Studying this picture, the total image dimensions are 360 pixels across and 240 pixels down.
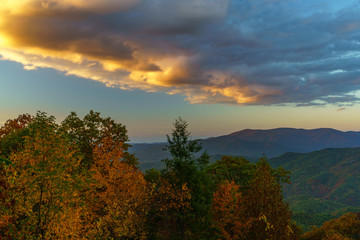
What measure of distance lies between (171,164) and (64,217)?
1645 cm

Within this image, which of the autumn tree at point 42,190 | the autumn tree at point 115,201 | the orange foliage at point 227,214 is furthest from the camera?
the orange foliage at point 227,214

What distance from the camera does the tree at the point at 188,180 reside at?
106 ft

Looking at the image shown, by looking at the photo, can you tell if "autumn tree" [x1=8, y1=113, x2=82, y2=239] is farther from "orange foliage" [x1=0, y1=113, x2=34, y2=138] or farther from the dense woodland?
"orange foliage" [x1=0, y1=113, x2=34, y2=138]

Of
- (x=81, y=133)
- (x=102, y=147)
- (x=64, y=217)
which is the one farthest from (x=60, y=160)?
(x=81, y=133)

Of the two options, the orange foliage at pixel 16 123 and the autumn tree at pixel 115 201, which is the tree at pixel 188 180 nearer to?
the autumn tree at pixel 115 201

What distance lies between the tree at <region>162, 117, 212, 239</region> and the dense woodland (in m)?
0.13

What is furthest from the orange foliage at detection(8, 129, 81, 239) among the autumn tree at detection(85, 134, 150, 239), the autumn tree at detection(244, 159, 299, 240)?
the autumn tree at detection(244, 159, 299, 240)

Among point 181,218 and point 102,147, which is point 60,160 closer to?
point 102,147

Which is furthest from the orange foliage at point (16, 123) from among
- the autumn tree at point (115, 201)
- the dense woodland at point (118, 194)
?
the autumn tree at point (115, 201)

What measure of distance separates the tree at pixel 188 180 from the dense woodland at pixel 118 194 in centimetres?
13

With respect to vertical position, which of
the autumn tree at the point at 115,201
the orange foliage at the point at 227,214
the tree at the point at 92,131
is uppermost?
the tree at the point at 92,131

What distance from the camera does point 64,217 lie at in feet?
63.6

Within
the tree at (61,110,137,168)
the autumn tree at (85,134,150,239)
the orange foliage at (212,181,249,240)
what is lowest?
the orange foliage at (212,181,249,240)

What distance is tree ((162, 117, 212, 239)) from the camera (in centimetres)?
3219
